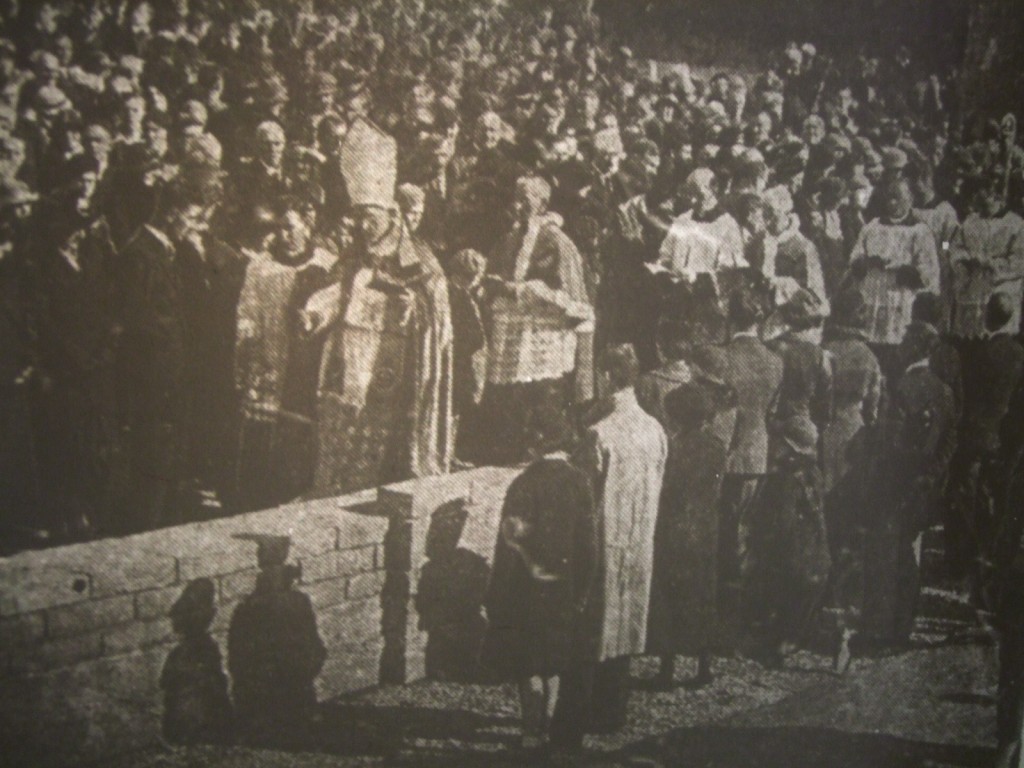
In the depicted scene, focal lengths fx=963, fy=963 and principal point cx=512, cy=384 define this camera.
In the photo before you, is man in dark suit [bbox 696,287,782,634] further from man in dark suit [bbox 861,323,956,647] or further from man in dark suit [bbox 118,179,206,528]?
man in dark suit [bbox 118,179,206,528]

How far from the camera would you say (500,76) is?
3934 mm

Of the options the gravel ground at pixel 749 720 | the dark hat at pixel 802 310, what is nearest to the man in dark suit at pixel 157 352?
the gravel ground at pixel 749 720

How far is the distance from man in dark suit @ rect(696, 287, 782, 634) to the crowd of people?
2cm

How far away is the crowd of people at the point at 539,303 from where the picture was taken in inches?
133

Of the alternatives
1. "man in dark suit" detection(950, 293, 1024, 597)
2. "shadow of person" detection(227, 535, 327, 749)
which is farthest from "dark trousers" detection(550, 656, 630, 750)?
"man in dark suit" detection(950, 293, 1024, 597)

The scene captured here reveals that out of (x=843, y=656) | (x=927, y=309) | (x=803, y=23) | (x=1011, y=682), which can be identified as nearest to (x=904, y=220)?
(x=927, y=309)

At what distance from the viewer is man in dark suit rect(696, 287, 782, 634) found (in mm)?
4457

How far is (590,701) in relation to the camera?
13.9 ft

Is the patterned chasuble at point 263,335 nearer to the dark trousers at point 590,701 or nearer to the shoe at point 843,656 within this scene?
the dark trousers at point 590,701

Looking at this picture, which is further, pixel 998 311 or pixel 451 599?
pixel 998 311

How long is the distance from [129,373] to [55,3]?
50.3 inches

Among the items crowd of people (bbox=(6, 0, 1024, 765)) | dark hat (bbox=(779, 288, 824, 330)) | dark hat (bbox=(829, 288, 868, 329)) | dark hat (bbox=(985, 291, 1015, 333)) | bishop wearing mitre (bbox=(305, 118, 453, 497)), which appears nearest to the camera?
crowd of people (bbox=(6, 0, 1024, 765))

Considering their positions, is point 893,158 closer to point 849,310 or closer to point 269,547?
point 849,310

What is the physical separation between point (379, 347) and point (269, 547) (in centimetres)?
88
